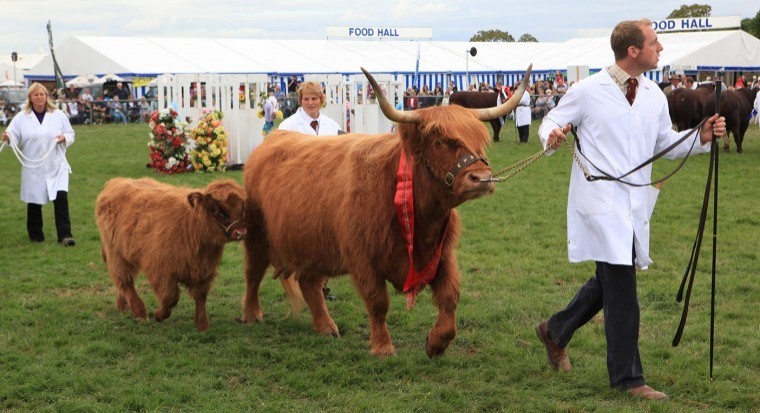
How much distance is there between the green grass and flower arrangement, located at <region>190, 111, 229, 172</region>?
698 centimetres

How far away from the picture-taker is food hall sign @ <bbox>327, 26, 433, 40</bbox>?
202 feet

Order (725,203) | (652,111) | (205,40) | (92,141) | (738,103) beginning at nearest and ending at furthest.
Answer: (652,111) → (725,203) → (738,103) → (92,141) → (205,40)

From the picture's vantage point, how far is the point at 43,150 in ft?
34.2

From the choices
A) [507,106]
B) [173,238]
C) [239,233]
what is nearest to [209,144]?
[173,238]

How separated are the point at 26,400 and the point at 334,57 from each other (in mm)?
42284

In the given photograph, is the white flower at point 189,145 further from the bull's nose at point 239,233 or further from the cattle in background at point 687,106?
the cattle in background at point 687,106

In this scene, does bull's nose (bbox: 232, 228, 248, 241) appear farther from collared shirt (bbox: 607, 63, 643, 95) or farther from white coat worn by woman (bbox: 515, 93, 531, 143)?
white coat worn by woman (bbox: 515, 93, 531, 143)

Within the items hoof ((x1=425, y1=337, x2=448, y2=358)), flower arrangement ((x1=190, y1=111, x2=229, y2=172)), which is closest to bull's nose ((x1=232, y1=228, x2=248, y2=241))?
hoof ((x1=425, y1=337, x2=448, y2=358))

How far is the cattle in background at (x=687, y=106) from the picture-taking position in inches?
876

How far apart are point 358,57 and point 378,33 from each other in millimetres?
19614

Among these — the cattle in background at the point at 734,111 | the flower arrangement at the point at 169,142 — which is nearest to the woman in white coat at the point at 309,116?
the flower arrangement at the point at 169,142

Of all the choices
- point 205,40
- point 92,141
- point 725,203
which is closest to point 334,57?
point 205,40

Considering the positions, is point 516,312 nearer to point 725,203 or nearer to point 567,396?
point 567,396

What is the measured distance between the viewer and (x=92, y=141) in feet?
83.8
